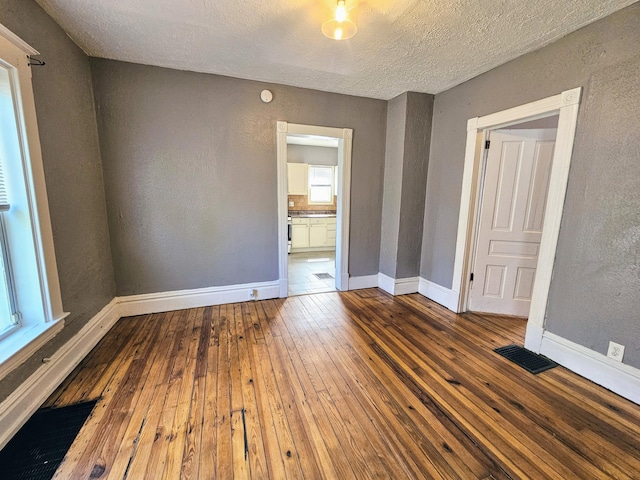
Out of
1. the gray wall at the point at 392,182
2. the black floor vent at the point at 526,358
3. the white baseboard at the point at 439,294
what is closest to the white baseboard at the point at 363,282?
the gray wall at the point at 392,182

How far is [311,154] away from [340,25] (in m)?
5.13

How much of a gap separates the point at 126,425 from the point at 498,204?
12.2 ft

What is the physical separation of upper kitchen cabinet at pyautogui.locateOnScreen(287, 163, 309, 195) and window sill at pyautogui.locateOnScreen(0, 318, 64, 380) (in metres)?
5.11

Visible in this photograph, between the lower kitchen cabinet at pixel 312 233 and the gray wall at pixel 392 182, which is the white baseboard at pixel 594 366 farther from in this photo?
the lower kitchen cabinet at pixel 312 233

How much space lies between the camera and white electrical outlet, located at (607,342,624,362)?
1917 millimetres

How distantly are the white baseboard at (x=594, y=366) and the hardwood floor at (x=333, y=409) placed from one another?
0.08m

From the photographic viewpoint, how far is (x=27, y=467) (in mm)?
1353

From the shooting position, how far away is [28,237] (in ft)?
5.68

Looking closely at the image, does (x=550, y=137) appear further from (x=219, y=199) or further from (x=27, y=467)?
(x=27, y=467)

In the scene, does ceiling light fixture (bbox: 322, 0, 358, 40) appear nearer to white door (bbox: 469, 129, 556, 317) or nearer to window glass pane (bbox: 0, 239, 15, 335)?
white door (bbox: 469, 129, 556, 317)

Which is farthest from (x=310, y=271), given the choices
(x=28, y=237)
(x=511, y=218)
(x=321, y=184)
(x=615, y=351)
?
(x=615, y=351)

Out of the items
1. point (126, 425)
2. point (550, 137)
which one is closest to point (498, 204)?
point (550, 137)

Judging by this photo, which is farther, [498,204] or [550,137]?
[498,204]

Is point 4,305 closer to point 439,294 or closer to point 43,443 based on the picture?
point 43,443
